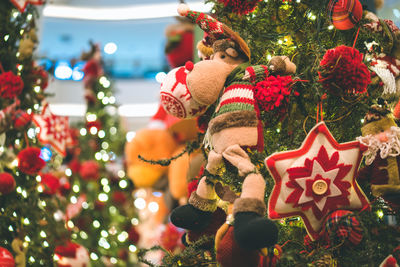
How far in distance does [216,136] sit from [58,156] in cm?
136

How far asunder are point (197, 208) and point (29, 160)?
0.99 m

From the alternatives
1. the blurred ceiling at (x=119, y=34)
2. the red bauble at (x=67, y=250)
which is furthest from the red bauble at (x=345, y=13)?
the blurred ceiling at (x=119, y=34)

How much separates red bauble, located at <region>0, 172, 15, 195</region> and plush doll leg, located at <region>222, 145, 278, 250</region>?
3.55ft

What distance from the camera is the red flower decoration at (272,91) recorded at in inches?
44.0

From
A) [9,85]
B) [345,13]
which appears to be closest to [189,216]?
[345,13]

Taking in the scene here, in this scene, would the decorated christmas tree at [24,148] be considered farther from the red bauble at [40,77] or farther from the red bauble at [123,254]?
the red bauble at [123,254]

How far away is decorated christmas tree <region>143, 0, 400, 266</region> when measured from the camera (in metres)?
1.01

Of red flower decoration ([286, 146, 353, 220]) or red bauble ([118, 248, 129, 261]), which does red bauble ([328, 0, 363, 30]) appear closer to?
red flower decoration ([286, 146, 353, 220])

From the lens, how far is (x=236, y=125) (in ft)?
3.51

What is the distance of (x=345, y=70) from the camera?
1075mm

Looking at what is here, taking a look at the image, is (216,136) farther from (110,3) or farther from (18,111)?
(110,3)

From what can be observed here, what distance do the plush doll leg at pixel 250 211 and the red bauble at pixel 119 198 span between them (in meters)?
2.13

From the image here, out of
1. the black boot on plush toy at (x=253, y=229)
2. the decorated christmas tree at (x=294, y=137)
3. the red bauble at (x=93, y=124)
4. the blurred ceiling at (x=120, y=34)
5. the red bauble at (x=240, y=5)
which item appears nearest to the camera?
the black boot on plush toy at (x=253, y=229)

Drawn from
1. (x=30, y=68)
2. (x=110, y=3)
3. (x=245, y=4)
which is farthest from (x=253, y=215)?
(x=110, y=3)
